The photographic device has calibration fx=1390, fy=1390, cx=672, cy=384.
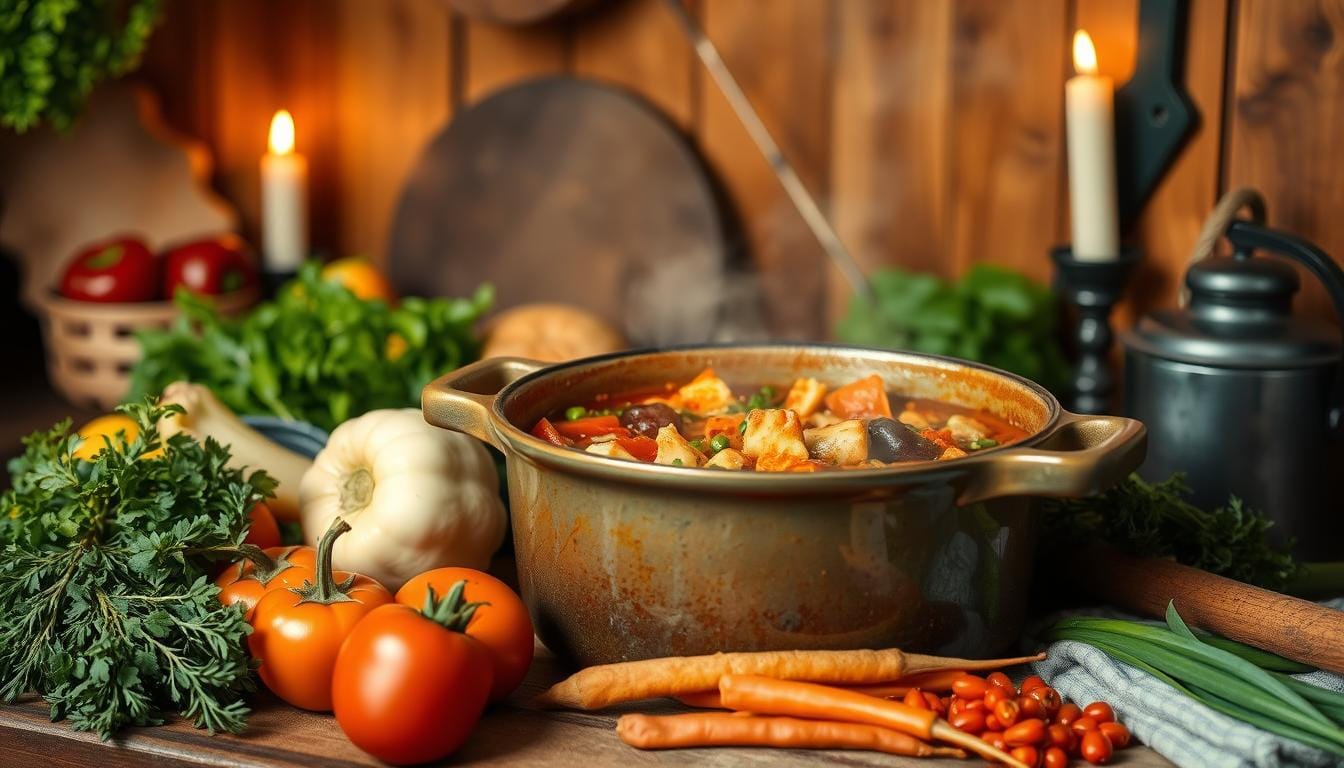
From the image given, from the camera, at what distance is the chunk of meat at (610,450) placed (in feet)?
4.23

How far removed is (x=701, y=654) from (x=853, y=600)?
154mm

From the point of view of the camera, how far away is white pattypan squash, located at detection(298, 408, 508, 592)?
1.58 metres

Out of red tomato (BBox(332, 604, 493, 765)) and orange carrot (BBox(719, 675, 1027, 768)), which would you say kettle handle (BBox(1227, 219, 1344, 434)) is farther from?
red tomato (BBox(332, 604, 493, 765))

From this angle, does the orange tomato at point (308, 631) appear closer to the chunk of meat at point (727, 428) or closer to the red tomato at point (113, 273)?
the chunk of meat at point (727, 428)

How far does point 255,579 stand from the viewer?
56.0 inches

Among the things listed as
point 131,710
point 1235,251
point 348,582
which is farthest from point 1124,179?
point 131,710

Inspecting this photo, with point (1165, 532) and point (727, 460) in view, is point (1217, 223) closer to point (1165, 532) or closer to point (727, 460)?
point (1165, 532)

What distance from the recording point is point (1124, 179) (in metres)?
2.49

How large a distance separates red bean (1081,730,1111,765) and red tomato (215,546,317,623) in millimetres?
761

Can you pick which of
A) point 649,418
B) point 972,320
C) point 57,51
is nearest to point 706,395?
point 649,418

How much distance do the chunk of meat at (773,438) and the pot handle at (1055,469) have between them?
193 millimetres

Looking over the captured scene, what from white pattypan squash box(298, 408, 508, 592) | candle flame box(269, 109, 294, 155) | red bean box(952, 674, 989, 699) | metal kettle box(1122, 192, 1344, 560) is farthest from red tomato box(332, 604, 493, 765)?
candle flame box(269, 109, 294, 155)

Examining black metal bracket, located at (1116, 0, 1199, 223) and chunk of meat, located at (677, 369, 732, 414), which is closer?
chunk of meat, located at (677, 369, 732, 414)

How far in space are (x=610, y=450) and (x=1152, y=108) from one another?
1.52 m
